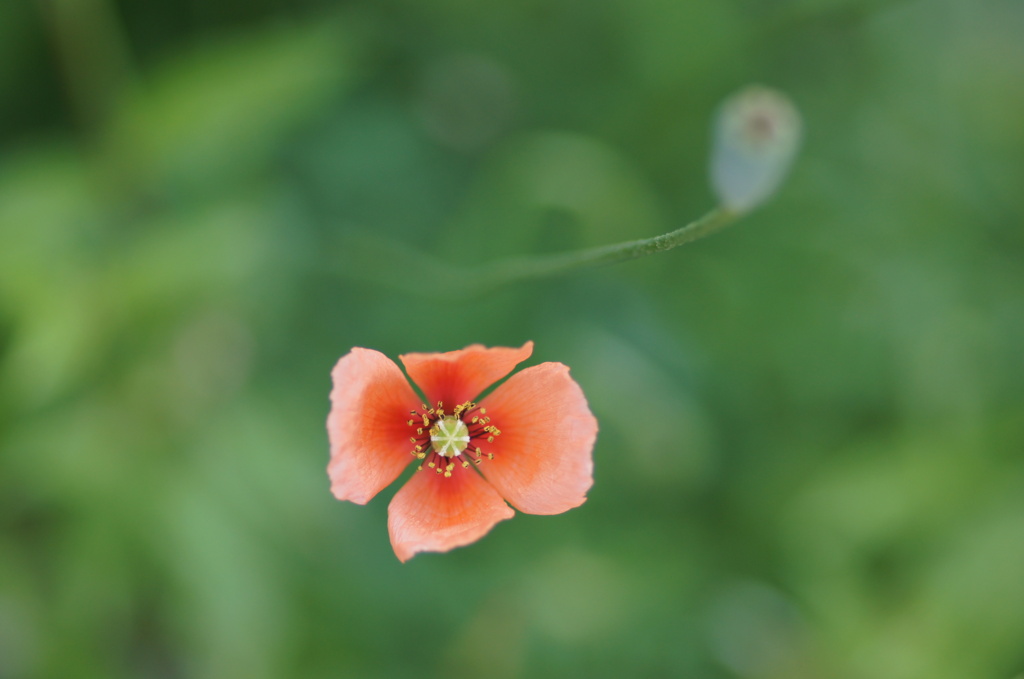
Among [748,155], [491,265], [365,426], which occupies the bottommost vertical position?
[365,426]

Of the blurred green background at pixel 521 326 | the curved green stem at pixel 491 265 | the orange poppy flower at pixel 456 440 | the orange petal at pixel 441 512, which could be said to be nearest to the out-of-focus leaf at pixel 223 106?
the blurred green background at pixel 521 326

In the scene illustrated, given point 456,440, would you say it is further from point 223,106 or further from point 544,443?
point 223,106

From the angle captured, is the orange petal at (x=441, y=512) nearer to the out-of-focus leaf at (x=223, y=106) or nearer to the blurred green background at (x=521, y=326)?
the blurred green background at (x=521, y=326)

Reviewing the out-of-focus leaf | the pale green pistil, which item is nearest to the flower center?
the pale green pistil

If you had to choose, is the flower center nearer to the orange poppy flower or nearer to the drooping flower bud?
the orange poppy flower

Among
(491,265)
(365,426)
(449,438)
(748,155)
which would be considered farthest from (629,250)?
(491,265)

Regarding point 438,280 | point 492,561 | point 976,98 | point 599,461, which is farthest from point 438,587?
point 976,98

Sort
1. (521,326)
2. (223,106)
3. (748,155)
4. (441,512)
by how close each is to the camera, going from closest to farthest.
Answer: (748,155) → (441,512) → (223,106) → (521,326)
